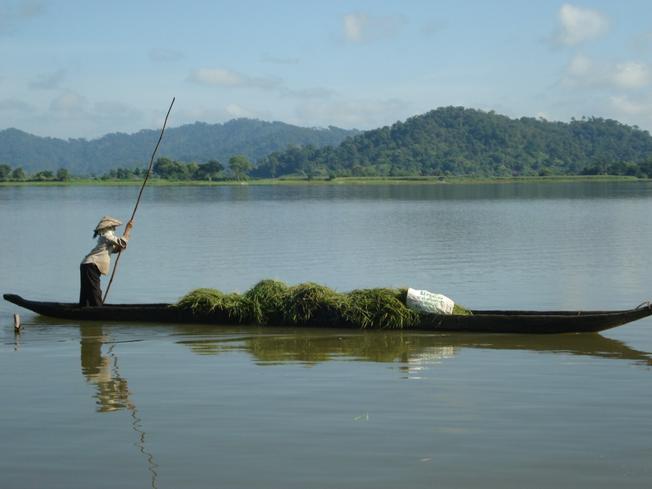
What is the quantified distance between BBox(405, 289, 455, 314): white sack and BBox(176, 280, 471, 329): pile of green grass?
0.33 ft

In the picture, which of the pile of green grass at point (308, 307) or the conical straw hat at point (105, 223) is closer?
the pile of green grass at point (308, 307)

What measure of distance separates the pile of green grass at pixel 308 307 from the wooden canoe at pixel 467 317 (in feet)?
0.36

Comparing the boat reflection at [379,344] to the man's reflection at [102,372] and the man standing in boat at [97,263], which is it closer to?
the man's reflection at [102,372]

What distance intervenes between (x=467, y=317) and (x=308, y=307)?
2.26 m

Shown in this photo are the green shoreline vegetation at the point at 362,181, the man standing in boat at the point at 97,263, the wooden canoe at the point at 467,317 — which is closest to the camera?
the wooden canoe at the point at 467,317

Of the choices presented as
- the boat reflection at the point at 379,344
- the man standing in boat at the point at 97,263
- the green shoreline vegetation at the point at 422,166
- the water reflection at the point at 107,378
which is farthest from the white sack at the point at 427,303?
the green shoreline vegetation at the point at 422,166

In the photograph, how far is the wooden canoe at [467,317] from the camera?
11.7 m

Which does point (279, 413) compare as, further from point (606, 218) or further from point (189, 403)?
point (606, 218)

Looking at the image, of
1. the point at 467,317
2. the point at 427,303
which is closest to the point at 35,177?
the point at 427,303

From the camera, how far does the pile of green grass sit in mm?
12625

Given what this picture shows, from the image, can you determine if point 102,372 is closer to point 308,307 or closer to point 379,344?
point 308,307

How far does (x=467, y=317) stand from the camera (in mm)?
12156

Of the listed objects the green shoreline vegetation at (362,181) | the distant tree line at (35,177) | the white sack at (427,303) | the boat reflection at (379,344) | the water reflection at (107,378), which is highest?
the distant tree line at (35,177)

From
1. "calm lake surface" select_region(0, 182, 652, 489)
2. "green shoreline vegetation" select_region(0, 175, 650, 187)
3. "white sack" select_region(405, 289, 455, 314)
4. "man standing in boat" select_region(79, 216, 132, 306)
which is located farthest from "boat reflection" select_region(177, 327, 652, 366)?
"green shoreline vegetation" select_region(0, 175, 650, 187)
